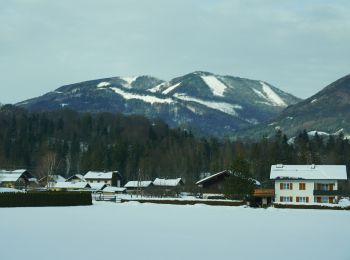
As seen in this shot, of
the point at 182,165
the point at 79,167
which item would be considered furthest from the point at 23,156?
the point at 182,165

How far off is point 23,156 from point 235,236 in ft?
575

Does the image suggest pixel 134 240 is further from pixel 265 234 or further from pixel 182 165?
pixel 182 165

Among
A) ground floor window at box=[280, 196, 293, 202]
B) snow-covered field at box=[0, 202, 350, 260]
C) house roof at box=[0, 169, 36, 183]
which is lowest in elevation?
ground floor window at box=[280, 196, 293, 202]

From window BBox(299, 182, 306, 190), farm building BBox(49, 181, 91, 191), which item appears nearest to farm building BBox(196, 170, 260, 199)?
window BBox(299, 182, 306, 190)

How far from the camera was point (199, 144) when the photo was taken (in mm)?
193250

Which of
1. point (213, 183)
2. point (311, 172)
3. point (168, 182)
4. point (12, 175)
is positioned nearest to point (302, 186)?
point (311, 172)

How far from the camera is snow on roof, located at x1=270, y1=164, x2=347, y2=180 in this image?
3644 inches

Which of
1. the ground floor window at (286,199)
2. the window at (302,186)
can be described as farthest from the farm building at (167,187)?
the window at (302,186)

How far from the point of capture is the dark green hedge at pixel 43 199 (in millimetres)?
65875

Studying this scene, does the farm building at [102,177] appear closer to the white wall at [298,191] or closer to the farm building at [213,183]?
the farm building at [213,183]

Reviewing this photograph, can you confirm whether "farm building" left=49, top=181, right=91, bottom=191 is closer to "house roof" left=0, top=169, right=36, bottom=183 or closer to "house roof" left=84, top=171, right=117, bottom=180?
"house roof" left=0, top=169, right=36, bottom=183

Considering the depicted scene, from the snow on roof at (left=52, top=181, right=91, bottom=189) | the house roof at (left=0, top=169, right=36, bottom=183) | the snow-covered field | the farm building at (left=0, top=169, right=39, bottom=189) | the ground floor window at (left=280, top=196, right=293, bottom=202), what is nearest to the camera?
the snow-covered field

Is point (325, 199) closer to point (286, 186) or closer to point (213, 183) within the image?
point (286, 186)

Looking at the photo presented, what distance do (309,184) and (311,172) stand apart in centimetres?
242
